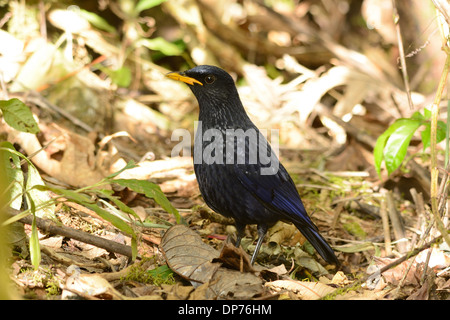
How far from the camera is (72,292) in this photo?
261 centimetres

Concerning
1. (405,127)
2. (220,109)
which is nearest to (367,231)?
(405,127)

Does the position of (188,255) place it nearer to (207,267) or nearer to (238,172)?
(207,267)

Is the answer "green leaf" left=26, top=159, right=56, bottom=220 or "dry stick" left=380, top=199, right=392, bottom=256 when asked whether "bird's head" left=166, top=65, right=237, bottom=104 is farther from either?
"dry stick" left=380, top=199, right=392, bottom=256

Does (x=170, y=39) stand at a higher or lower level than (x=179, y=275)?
higher

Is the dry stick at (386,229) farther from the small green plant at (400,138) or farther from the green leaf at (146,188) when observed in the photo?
the green leaf at (146,188)

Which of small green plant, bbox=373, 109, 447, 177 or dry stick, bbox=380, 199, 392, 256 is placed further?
dry stick, bbox=380, 199, 392, 256

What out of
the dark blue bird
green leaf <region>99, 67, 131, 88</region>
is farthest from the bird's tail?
green leaf <region>99, 67, 131, 88</region>

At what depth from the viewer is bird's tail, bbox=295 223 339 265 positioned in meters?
3.67

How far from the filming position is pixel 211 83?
3.93m

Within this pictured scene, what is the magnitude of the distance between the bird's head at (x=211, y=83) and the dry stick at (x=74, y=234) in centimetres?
135

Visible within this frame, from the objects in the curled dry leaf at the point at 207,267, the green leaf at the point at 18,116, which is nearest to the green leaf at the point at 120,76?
the green leaf at the point at 18,116

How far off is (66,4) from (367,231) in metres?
4.29

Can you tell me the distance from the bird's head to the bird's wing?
1.99ft
